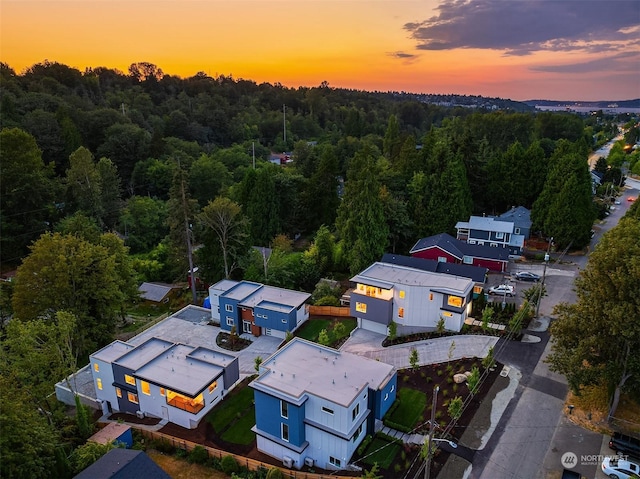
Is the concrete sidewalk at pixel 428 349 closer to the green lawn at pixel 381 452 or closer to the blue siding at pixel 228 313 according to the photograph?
the green lawn at pixel 381 452

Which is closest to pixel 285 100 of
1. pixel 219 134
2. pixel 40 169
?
pixel 219 134

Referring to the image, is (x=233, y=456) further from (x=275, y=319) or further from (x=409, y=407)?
(x=275, y=319)

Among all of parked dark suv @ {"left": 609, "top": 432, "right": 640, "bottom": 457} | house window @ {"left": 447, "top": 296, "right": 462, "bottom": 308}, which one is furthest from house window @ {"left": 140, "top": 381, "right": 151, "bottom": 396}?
parked dark suv @ {"left": 609, "top": 432, "right": 640, "bottom": 457}

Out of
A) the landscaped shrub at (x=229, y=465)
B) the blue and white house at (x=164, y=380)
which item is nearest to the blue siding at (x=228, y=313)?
the blue and white house at (x=164, y=380)

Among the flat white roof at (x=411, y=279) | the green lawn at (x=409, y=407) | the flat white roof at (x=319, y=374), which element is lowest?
the green lawn at (x=409, y=407)

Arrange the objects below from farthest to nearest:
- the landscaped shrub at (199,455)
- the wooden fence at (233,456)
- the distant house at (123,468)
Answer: the landscaped shrub at (199,455), the wooden fence at (233,456), the distant house at (123,468)

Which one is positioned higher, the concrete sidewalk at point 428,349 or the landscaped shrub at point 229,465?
the concrete sidewalk at point 428,349

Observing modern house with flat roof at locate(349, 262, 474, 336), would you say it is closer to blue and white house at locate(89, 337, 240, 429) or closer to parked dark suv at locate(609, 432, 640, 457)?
blue and white house at locate(89, 337, 240, 429)
